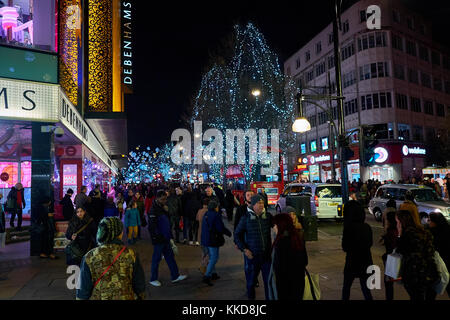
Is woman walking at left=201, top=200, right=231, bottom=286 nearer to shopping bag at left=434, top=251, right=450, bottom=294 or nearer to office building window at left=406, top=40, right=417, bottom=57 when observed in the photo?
shopping bag at left=434, top=251, right=450, bottom=294

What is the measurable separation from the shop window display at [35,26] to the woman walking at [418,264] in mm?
10367

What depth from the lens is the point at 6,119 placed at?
925 centimetres

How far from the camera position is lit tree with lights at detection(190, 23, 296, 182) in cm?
2758

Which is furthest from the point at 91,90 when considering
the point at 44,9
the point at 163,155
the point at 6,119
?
the point at 163,155

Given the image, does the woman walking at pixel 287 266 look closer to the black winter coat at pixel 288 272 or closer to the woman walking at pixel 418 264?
the black winter coat at pixel 288 272

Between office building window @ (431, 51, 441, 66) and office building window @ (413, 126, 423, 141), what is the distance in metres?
9.95

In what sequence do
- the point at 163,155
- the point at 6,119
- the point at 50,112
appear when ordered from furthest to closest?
the point at 163,155 → the point at 50,112 → the point at 6,119

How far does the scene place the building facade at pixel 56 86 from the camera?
9602 mm

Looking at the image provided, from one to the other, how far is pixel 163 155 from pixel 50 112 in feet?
294

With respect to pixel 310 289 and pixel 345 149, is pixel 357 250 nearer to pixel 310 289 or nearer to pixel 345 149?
pixel 310 289

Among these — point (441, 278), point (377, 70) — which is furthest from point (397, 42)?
point (441, 278)

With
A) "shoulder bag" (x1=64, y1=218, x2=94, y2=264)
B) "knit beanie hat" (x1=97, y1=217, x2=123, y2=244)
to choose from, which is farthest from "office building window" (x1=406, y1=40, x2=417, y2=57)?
"knit beanie hat" (x1=97, y1=217, x2=123, y2=244)

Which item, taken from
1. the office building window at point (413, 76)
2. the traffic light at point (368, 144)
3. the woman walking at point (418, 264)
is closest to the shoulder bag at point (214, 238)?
the woman walking at point (418, 264)
